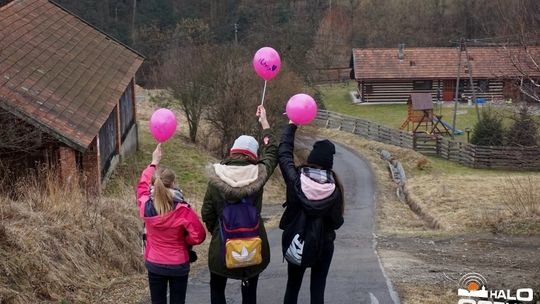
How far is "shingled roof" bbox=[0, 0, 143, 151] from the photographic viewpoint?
13.6 m

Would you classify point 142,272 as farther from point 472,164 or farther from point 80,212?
point 472,164

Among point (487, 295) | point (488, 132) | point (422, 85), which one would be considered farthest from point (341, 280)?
point (422, 85)

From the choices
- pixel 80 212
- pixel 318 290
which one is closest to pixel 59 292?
pixel 80 212

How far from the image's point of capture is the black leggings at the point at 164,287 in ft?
19.0

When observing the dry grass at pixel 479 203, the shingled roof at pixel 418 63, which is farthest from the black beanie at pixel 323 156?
the shingled roof at pixel 418 63

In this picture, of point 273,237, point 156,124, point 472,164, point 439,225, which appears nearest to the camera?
point 156,124

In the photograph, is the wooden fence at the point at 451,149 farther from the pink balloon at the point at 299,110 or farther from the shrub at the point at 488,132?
the pink balloon at the point at 299,110

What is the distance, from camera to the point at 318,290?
19.6 feet

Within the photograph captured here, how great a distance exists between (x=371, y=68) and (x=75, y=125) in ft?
139

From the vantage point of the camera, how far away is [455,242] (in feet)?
38.5

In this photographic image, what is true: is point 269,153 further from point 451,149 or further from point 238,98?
point 451,149

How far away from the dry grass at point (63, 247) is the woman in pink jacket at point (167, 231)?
173 centimetres

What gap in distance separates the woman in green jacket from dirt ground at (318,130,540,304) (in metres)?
2.49

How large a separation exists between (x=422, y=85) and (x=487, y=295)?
160 feet
